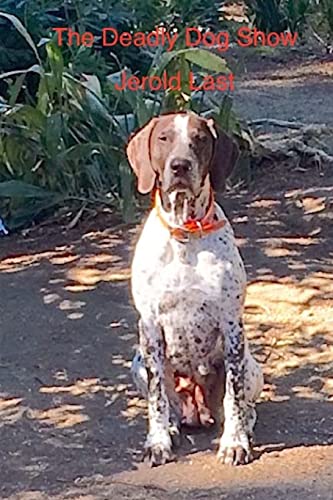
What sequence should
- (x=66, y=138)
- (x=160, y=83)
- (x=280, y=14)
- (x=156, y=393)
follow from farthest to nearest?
1. (x=280, y=14)
2. (x=160, y=83)
3. (x=66, y=138)
4. (x=156, y=393)

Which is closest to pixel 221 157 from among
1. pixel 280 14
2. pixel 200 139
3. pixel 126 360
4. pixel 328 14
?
pixel 200 139

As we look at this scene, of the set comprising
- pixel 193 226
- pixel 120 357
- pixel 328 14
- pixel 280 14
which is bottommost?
pixel 280 14

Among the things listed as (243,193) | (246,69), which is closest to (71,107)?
(243,193)

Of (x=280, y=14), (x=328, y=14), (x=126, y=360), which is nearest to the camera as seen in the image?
(x=126, y=360)

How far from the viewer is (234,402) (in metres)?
4.91

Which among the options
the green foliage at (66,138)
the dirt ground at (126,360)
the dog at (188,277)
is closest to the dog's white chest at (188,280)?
the dog at (188,277)

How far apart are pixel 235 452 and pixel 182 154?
113 centimetres

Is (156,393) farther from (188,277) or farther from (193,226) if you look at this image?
(193,226)

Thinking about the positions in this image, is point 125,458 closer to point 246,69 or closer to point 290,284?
point 290,284

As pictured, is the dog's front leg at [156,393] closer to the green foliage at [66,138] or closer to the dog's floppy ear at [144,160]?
the dog's floppy ear at [144,160]

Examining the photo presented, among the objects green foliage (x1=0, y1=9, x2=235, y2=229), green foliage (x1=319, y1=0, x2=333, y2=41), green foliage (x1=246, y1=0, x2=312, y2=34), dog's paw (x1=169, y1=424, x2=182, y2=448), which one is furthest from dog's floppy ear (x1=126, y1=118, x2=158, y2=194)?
green foliage (x1=246, y1=0, x2=312, y2=34)

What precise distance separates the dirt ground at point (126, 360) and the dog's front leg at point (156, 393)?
84mm

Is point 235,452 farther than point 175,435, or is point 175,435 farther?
point 175,435

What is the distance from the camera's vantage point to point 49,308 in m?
6.95
